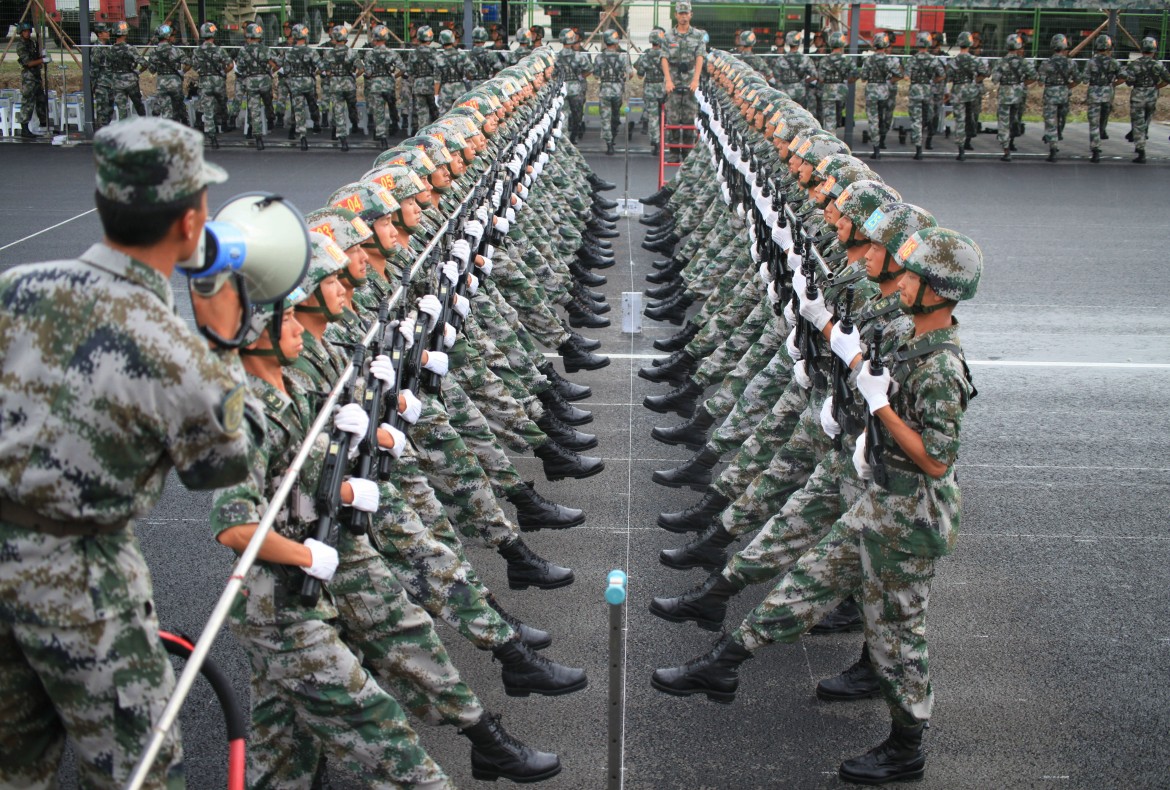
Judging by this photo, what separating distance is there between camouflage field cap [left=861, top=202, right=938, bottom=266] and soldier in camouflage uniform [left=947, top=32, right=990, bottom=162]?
14782mm

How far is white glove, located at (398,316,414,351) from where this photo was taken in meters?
4.94

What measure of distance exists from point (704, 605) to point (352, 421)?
1820 mm

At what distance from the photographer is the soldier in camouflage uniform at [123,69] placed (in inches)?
744

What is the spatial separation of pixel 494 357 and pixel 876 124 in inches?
550

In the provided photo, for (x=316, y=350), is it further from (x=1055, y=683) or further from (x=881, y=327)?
(x=1055, y=683)

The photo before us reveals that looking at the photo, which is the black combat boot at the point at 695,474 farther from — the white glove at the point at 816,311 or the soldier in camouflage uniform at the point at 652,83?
the soldier in camouflage uniform at the point at 652,83

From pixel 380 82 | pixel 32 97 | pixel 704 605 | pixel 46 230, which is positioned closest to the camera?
pixel 704 605

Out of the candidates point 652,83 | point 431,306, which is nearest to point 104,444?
point 431,306

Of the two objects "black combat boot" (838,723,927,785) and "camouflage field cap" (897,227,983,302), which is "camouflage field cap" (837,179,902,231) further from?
"black combat boot" (838,723,927,785)

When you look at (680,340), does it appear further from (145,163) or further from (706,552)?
(145,163)

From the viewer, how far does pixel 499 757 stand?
394 cm

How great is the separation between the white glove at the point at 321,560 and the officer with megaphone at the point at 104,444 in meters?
0.69

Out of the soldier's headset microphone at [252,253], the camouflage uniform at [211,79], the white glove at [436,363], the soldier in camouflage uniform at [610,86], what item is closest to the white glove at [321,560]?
the soldier's headset microphone at [252,253]

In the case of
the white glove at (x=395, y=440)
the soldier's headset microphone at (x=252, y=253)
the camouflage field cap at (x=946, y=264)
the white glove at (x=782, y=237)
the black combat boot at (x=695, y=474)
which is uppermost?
the soldier's headset microphone at (x=252, y=253)
